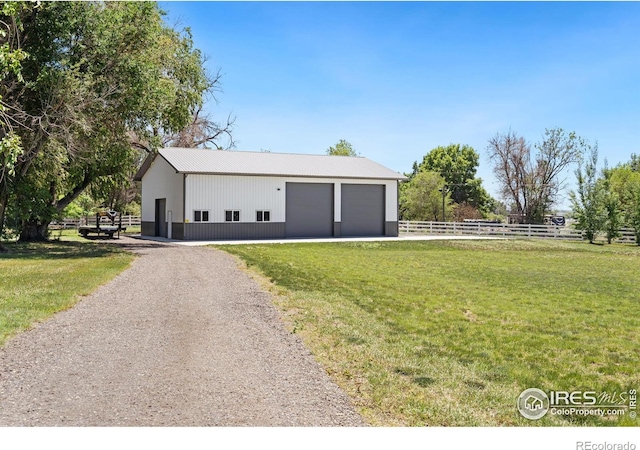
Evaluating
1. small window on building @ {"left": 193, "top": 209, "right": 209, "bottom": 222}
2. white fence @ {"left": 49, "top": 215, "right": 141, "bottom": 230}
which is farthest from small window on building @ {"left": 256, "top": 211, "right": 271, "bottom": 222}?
white fence @ {"left": 49, "top": 215, "right": 141, "bottom": 230}

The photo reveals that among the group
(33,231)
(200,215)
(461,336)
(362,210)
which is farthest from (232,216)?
(461,336)

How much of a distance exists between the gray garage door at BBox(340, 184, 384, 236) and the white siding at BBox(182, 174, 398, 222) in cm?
122

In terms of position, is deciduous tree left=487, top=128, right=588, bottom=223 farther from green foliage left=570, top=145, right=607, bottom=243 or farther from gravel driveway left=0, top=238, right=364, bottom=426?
gravel driveway left=0, top=238, right=364, bottom=426

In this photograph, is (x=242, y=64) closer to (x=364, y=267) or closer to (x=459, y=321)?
(x=364, y=267)

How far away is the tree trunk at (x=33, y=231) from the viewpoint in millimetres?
28938

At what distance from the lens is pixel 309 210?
36.1 metres

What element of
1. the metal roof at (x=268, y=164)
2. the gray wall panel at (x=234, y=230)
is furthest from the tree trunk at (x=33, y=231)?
the metal roof at (x=268, y=164)

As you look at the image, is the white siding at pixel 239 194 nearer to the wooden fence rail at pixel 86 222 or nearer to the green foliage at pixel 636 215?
the green foliage at pixel 636 215

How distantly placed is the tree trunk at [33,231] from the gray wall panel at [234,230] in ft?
25.3

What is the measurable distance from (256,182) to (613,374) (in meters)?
29.0

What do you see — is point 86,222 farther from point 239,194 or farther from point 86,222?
point 239,194

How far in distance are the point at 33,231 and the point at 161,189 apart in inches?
332

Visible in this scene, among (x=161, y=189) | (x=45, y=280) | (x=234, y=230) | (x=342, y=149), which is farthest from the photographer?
(x=342, y=149)

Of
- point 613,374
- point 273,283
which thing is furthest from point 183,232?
point 613,374
